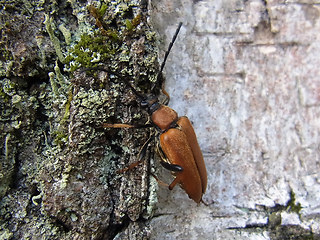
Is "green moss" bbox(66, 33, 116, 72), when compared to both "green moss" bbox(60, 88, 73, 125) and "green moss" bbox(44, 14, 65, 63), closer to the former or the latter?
"green moss" bbox(44, 14, 65, 63)

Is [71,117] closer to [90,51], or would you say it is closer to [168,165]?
[90,51]

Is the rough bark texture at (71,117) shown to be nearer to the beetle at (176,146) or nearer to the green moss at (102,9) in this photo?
the green moss at (102,9)

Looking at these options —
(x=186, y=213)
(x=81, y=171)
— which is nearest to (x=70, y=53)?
(x=81, y=171)

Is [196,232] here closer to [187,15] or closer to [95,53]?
[95,53]

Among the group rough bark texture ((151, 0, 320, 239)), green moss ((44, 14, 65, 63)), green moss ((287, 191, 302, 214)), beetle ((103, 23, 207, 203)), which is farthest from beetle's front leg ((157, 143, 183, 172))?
green moss ((44, 14, 65, 63))

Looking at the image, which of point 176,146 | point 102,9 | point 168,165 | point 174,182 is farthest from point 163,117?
point 102,9

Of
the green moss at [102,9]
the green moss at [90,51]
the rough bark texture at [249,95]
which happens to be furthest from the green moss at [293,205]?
the green moss at [102,9]
